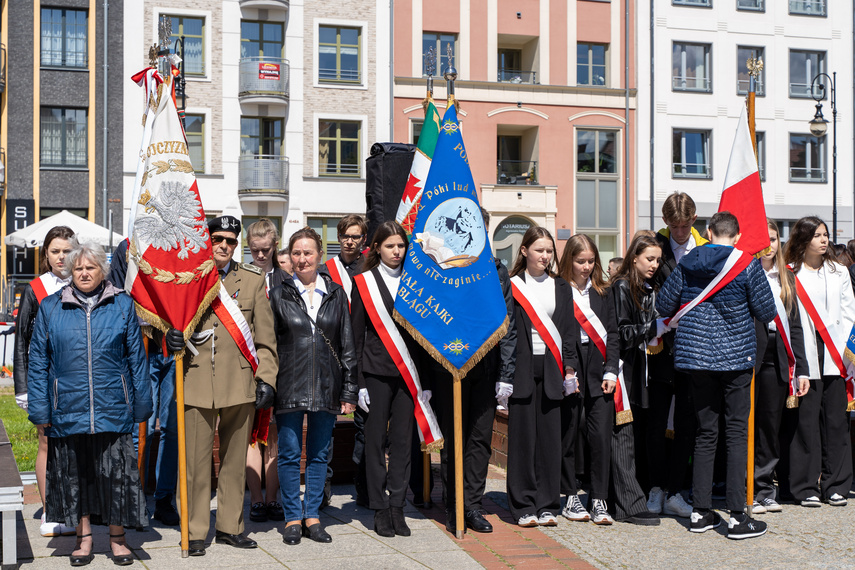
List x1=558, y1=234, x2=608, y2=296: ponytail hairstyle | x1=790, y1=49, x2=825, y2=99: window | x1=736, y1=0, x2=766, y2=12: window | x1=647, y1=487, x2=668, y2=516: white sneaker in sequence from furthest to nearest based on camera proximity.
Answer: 1. x1=790, y1=49, x2=825, y2=99: window
2. x1=736, y1=0, x2=766, y2=12: window
3. x1=647, y1=487, x2=668, y2=516: white sneaker
4. x1=558, y1=234, x2=608, y2=296: ponytail hairstyle

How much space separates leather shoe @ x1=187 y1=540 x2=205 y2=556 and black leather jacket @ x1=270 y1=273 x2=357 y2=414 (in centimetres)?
97

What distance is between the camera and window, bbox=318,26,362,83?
33406mm

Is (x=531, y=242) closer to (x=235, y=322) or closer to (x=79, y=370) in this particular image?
(x=235, y=322)

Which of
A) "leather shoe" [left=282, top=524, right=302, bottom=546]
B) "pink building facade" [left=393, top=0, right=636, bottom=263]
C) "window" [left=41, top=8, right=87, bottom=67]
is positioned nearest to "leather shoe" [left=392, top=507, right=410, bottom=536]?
"leather shoe" [left=282, top=524, right=302, bottom=546]

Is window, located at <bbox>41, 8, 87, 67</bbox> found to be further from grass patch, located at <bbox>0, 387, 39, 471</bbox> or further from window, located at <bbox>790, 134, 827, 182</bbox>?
window, located at <bbox>790, 134, 827, 182</bbox>

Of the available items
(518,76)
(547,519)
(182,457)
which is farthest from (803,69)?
(182,457)

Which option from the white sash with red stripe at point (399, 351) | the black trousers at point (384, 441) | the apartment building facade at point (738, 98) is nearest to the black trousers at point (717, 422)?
the white sash with red stripe at point (399, 351)

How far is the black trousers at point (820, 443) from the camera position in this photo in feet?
25.9

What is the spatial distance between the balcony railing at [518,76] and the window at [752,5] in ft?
27.8

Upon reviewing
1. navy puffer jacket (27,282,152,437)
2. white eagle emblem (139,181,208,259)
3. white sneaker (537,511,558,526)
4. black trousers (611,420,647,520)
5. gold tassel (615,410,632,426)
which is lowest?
white sneaker (537,511,558,526)

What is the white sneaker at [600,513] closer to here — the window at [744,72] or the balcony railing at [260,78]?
the balcony railing at [260,78]

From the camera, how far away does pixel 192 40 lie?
1272 inches

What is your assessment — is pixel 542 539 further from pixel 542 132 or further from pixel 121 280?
pixel 542 132

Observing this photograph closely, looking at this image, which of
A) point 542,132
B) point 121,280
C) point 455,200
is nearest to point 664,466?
point 455,200
